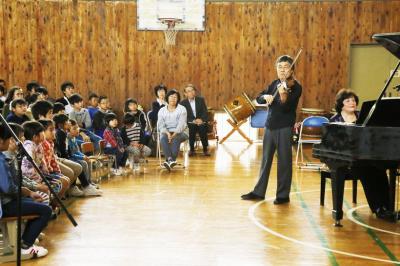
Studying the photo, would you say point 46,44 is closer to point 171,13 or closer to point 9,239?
point 171,13

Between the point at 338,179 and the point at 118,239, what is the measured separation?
76.0 inches

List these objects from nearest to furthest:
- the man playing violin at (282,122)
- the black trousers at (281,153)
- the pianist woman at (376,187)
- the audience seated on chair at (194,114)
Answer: the pianist woman at (376,187) → the man playing violin at (282,122) → the black trousers at (281,153) → the audience seated on chair at (194,114)

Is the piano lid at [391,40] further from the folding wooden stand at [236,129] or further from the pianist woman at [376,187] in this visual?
the folding wooden stand at [236,129]

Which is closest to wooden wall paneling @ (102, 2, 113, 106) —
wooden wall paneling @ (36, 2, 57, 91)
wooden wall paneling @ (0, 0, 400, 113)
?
wooden wall paneling @ (0, 0, 400, 113)

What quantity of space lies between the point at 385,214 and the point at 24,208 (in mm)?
3280

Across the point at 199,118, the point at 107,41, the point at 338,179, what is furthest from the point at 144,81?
the point at 338,179

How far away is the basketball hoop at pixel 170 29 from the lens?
12036 millimetres

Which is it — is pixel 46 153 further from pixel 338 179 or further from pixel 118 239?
pixel 338 179

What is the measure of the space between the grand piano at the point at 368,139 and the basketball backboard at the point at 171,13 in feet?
25.1

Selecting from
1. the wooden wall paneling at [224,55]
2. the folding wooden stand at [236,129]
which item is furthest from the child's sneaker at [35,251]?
the wooden wall paneling at [224,55]

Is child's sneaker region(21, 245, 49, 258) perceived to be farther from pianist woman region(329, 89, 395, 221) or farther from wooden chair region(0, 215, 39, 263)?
pianist woman region(329, 89, 395, 221)

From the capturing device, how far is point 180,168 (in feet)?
28.5

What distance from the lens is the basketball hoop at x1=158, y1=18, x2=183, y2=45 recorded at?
1204 cm

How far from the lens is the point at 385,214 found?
5.34 metres
